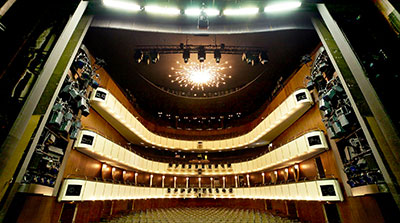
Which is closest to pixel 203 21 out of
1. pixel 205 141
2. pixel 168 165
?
pixel 205 141

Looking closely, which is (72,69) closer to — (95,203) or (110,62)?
(110,62)

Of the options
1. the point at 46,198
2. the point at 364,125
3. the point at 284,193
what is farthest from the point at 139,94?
the point at 364,125

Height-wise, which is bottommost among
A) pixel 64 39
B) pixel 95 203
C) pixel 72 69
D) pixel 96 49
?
pixel 95 203

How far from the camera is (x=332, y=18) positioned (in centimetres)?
506

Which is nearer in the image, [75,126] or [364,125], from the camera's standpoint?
[364,125]

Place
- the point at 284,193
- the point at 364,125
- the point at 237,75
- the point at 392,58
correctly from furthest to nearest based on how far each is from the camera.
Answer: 1. the point at 237,75
2. the point at 284,193
3. the point at 364,125
4. the point at 392,58

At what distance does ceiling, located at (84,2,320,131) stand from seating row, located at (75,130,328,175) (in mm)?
4427

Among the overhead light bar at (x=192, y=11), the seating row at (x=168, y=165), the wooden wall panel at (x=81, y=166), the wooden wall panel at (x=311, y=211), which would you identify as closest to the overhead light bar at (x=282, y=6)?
the overhead light bar at (x=192, y=11)

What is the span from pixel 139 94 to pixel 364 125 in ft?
43.1

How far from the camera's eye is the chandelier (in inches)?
425

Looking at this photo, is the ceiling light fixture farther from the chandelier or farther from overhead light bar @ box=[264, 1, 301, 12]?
the chandelier

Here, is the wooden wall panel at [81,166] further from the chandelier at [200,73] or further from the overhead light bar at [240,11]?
the overhead light bar at [240,11]

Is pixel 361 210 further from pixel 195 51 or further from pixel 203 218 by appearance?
pixel 195 51

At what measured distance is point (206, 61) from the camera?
34.2 ft
